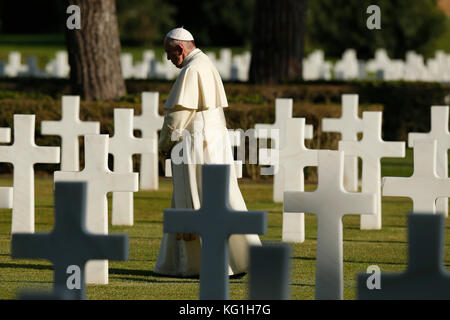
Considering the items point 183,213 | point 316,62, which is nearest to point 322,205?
point 183,213

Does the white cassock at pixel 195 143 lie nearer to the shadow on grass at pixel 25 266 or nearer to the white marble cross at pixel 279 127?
the shadow on grass at pixel 25 266

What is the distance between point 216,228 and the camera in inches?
266

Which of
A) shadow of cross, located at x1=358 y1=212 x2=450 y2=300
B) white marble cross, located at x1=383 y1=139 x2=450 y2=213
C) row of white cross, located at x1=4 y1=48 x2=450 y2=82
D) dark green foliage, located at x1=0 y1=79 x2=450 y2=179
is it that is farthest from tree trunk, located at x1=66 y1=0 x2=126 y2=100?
row of white cross, located at x1=4 y1=48 x2=450 y2=82

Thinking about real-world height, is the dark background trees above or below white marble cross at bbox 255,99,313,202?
above

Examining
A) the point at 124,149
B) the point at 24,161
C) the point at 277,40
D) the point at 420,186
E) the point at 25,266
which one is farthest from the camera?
the point at 277,40

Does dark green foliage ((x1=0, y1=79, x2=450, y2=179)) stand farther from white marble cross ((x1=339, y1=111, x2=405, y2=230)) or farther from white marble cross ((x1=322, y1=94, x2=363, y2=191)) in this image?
white marble cross ((x1=339, y1=111, x2=405, y2=230))

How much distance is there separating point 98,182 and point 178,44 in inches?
39.8

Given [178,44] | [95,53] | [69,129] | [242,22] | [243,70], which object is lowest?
[69,129]

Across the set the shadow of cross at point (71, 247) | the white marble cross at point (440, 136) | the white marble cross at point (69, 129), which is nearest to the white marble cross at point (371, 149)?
the white marble cross at point (440, 136)

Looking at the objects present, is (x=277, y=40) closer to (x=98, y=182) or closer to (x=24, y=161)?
(x=24, y=161)

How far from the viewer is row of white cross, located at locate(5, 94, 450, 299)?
7.52m

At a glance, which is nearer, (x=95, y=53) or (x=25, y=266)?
(x=25, y=266)

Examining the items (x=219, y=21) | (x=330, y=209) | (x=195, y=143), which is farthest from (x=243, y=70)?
(x=219, y=21)
